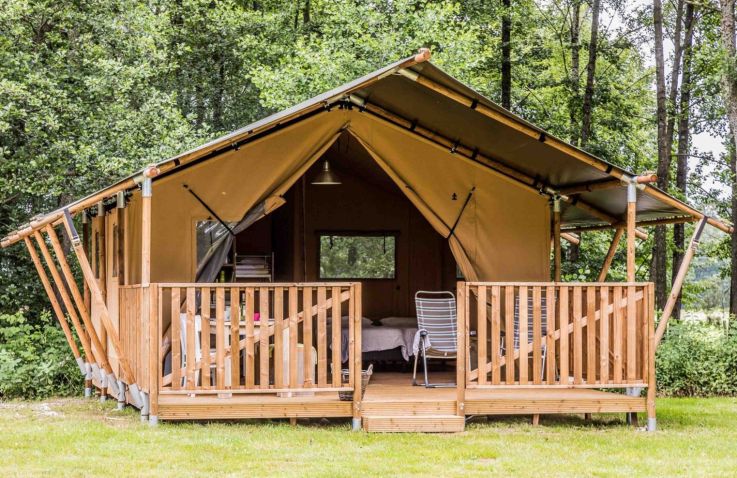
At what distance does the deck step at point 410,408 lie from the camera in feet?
26.3

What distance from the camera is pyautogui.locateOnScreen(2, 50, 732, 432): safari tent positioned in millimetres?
7930

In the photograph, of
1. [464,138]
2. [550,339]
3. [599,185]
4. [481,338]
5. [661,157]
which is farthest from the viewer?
[661,157]

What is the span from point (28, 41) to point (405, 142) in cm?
732

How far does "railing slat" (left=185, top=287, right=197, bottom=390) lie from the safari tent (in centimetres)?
1

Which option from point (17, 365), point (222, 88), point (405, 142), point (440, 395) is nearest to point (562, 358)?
point (440, 395)

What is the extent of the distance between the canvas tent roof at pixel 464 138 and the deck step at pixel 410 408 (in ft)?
7.87

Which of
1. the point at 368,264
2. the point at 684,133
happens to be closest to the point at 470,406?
the point at 368,264

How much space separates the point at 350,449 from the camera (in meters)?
7.09

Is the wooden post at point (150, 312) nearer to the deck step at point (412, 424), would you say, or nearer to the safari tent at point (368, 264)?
the safari tent at point (368, 264)

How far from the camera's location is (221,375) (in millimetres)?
7855

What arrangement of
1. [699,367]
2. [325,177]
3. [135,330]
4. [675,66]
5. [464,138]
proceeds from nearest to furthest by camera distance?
[135,330] < [464,138] < [325,177] < [699,367] < [675,66]

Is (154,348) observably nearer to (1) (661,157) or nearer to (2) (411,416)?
(2) (411,416)

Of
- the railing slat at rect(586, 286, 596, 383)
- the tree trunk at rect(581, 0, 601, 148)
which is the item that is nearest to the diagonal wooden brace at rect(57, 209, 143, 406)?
the railing slat at rect(586, 286, 596, 383)

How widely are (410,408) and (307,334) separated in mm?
1051
